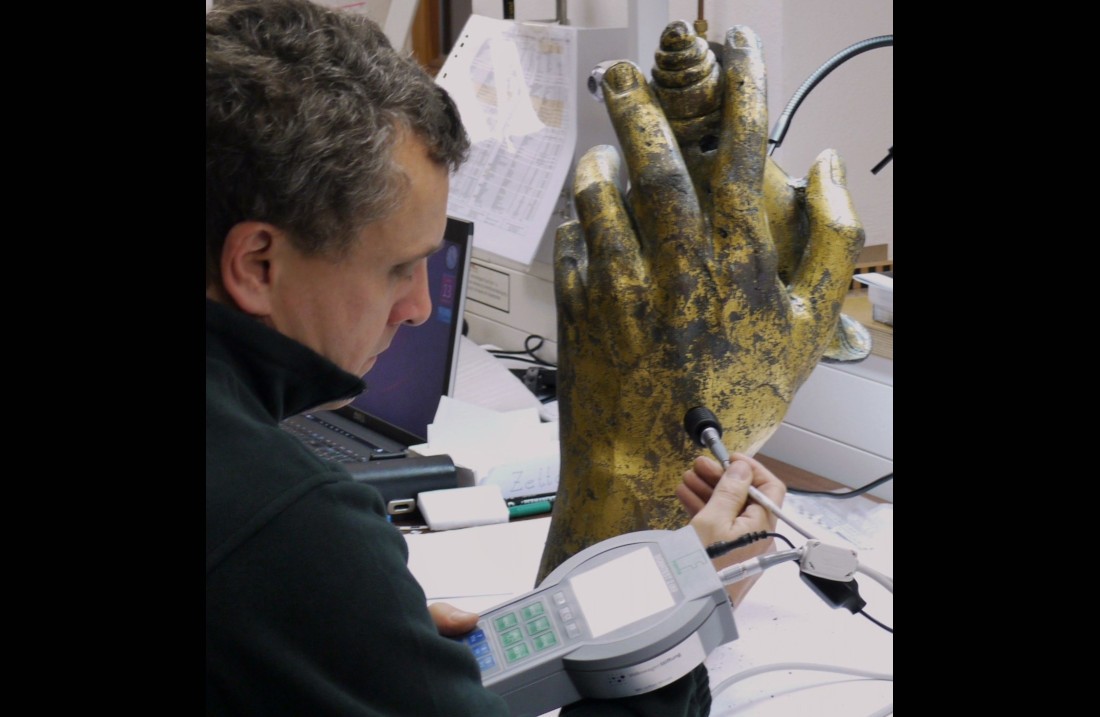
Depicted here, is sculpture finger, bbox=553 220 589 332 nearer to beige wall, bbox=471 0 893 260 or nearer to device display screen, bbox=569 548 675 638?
device display screen, bbox=569 548 675 638

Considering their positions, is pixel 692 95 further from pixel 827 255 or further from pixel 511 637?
pixel 511 637

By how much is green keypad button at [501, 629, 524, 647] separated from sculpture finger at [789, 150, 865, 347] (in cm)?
43

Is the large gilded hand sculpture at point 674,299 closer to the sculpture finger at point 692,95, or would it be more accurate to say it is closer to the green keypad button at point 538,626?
the sculpture finger at point 692,95

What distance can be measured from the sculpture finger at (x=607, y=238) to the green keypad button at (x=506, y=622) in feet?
1.05

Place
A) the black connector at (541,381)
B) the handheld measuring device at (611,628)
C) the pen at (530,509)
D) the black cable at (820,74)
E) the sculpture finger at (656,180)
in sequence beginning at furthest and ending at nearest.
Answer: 1. the black connector at (541,381)
2. the pen at (530,509)
3. the black cable at (820,74)
4. the sculpture finger at (656,180)
5. the handheld measuring device at (611,628)

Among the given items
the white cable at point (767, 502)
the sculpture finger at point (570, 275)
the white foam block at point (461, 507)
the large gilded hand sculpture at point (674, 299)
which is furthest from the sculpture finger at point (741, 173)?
the white foam block at point (461, 507)

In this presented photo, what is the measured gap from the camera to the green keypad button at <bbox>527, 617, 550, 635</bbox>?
826mm

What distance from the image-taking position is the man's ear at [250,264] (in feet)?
2.02

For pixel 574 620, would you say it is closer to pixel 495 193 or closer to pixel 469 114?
pixel 495 193

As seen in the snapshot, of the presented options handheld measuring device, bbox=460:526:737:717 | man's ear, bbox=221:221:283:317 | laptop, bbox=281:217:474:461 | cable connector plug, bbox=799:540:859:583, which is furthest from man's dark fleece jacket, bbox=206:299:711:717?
laptop, bbox=281:217:474:461

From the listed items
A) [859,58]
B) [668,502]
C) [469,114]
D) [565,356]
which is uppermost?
[859,58]

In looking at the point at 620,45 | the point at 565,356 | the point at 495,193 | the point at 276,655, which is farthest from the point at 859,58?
the point at 276,655

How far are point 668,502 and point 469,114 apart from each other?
120cm

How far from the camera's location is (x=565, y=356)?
1.08 meters
